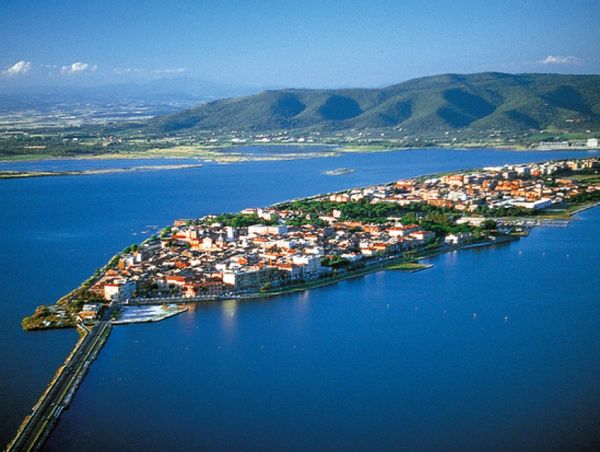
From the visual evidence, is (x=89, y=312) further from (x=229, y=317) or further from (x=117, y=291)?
(x=229, y=317)

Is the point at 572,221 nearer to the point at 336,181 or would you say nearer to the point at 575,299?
the point at 575,299

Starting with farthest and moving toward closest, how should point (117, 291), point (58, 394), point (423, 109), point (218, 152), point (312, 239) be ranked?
Answer: point (423, 109) < point (218, 152) < point (312, 239) < point (117, 291) < point (58, 394)

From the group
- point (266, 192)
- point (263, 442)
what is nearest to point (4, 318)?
point (263, 442)

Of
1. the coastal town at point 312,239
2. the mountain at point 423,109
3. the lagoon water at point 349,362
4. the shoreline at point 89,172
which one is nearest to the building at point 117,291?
the coastal town at point 312,239

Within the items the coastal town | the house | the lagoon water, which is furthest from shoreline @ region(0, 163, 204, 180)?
the house

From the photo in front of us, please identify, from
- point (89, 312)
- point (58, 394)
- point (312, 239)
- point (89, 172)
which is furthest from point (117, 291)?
point (89, 172)

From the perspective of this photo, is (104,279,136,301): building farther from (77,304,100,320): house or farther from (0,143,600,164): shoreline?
(0,143,600,164): shoreline

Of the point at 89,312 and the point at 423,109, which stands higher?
the point at 423,109
